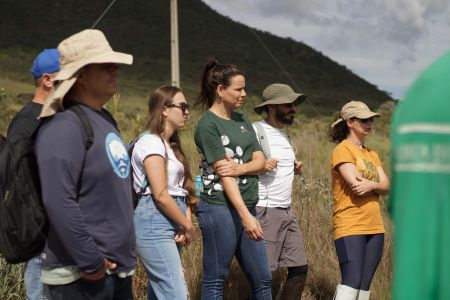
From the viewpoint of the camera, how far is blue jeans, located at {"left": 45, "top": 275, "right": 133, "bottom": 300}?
307cm

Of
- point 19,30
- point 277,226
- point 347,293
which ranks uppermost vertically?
point 19,30

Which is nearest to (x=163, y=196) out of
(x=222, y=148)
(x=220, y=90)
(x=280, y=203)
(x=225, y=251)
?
(x=222, y=148)

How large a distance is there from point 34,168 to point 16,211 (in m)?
0.18

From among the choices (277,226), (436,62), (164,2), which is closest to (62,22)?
(164,2)

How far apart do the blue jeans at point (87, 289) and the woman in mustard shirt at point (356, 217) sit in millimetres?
2068

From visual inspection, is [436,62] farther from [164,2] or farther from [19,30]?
[164,2]

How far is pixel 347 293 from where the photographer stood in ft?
16.1

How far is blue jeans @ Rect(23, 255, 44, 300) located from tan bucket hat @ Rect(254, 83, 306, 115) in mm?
2370

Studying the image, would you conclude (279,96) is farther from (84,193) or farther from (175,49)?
(175,49)

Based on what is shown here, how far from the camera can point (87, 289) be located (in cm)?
310

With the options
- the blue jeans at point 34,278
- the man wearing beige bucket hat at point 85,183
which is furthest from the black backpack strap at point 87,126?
the blue jeans at point 34,278

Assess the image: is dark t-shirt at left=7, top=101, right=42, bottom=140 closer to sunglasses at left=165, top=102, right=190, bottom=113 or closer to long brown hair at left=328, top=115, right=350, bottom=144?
sunglasses at left=165, top=102, right=190, bottom=113

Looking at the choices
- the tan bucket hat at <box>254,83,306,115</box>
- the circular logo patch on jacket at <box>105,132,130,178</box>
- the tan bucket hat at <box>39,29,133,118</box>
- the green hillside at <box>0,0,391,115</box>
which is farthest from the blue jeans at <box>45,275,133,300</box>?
the green hillside at <box>0,0,391,115</box>

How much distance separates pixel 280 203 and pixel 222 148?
0.88m
